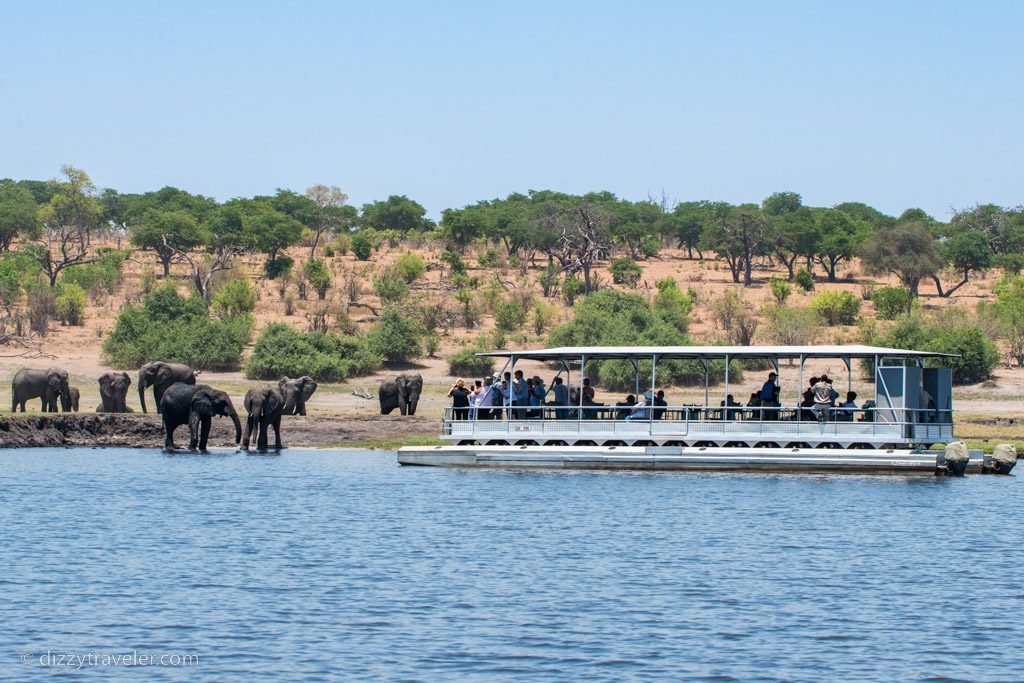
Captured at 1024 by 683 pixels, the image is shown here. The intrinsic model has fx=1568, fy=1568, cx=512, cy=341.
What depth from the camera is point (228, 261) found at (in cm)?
8331

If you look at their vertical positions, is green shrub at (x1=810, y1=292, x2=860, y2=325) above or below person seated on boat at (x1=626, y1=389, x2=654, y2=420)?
above

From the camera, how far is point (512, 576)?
76.3 feet

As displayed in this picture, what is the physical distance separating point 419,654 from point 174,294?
50.2 meters

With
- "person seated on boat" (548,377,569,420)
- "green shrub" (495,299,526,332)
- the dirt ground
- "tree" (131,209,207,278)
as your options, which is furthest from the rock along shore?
"tree" (131,209,207,278)

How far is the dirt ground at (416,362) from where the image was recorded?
44125 millimetres

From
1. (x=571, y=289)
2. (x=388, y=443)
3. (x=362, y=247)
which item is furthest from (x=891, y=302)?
(x=388, y=443)

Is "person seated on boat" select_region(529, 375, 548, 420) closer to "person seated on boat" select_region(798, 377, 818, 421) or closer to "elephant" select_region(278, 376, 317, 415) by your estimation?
"person seated on boat" select_region(798, 377, 818, 421)

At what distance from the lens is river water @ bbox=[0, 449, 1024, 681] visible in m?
17.8

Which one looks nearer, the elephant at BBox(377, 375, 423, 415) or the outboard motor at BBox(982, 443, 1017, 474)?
the outboard motor at BBox(982, 443, 1017, 474)

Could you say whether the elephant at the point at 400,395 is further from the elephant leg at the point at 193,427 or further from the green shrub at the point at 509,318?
the green shrub at the point at 509,318

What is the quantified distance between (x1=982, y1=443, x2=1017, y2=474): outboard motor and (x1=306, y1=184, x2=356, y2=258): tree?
2503 inches

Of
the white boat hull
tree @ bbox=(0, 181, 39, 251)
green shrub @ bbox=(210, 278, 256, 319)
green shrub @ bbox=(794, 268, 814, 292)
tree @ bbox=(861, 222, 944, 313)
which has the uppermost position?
tree @ bbox=(0, 181, 39, 251)

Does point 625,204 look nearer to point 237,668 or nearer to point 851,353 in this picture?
point 851,353

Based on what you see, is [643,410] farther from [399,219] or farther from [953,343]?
[399,219]
